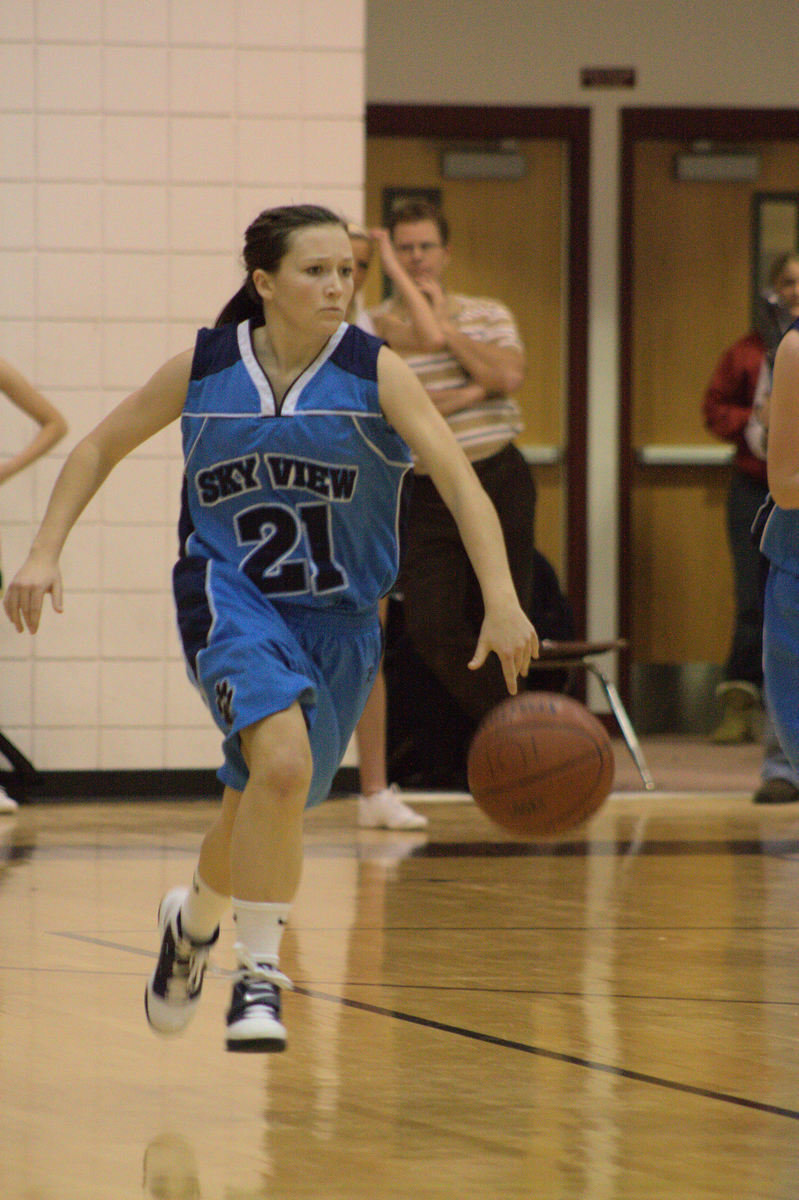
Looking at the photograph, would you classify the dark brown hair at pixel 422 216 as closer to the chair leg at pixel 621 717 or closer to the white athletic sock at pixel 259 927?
the chair leg at pixel 621 717

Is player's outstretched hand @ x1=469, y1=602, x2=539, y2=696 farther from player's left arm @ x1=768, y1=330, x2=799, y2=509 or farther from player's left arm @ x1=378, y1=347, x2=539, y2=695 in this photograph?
player's left arm @ x1=768, y1=330, x2=799, y2=509

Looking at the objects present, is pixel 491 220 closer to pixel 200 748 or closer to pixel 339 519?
pixel 200 748

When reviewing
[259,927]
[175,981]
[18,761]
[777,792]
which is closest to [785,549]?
[259,927]

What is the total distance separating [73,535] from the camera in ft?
20.9

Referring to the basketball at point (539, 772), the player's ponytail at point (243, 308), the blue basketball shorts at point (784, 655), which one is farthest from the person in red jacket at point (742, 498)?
the player's ponytail at point (243, 308)

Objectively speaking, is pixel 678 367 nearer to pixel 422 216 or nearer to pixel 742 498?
pixel 742 498

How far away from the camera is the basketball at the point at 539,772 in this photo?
12.2ft

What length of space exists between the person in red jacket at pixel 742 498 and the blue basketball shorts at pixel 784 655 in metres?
4.38

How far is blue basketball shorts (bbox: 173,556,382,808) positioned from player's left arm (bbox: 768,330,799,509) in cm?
75

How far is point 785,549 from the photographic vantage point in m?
3.29

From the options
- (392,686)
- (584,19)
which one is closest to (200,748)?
(392,686)

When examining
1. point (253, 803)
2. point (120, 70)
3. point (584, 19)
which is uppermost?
point (584, 19)

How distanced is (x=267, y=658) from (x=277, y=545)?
217 mm

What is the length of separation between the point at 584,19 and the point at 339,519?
590 centimetres
